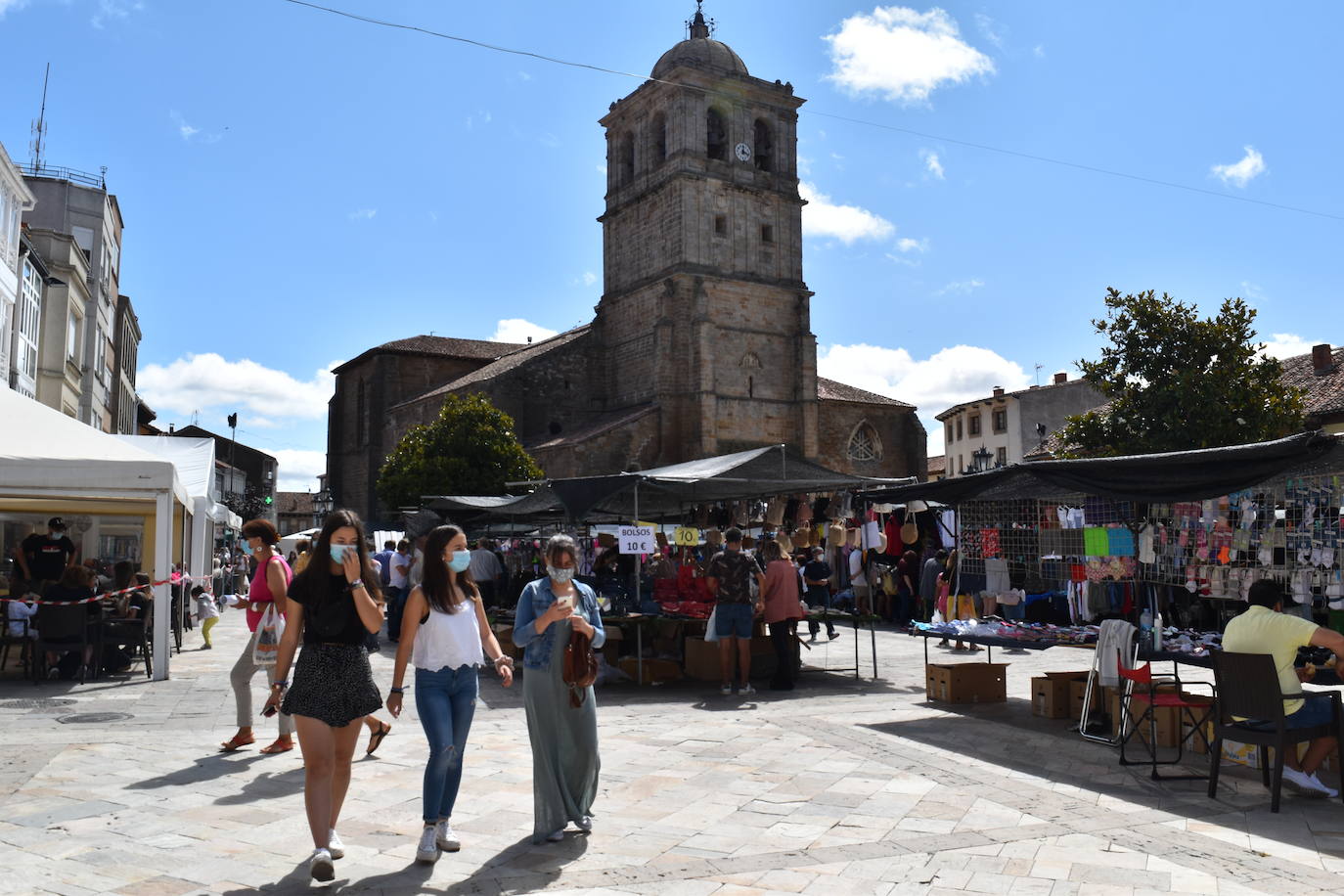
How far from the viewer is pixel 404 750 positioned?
288 inches

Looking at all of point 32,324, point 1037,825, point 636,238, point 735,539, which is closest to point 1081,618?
point 735,539

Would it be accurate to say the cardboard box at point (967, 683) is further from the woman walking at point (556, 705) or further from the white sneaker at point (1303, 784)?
the woman walking at point (556, 705)

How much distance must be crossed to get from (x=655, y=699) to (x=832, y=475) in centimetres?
429

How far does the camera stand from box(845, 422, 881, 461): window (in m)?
42.0

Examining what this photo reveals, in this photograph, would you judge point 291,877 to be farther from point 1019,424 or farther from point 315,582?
point 1019,424

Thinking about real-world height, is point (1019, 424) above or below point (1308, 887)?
above

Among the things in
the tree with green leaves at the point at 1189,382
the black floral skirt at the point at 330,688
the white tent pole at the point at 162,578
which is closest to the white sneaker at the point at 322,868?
the black floral skirt at the point at 330,688

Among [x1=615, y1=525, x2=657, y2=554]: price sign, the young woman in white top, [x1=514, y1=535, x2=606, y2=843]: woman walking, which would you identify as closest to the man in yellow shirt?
[x1=514, y1=535, x2=606, y2=843]: woman walking

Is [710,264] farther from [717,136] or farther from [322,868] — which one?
[322,868]

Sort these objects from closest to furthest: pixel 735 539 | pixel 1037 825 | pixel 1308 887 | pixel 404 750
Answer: pixel 1308 887, pixel 1037 825, pixel 404 750, pixel 735 539

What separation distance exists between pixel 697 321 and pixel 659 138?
26.8 feet

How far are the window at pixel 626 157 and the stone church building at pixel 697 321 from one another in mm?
56

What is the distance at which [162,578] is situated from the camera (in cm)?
1083

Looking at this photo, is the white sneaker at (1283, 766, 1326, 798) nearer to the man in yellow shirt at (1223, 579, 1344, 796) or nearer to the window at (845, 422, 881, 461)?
the man in yellow shirt at (1223, 579, 1344, 796)
